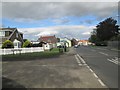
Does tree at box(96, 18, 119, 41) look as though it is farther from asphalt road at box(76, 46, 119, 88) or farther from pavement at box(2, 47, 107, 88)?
pavement at box(2, 47, 107, 88)

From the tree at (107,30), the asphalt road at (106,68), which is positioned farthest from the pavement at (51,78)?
the tree at (107,30)

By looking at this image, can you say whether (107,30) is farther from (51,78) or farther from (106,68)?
(51,78)

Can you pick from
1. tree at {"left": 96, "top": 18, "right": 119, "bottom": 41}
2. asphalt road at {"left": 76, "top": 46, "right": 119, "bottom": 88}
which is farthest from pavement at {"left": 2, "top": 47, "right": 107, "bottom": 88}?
tree at {"left": 96, "top": 18, "right": 119, "bottom": 41}

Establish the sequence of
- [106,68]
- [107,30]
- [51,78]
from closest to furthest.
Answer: [51,78] < [106,68] < [107,30]

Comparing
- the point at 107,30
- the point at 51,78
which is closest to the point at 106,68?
the point at 51,78

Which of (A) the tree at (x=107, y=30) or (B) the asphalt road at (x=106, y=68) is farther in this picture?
(A) the tree at (x=107, y=30)

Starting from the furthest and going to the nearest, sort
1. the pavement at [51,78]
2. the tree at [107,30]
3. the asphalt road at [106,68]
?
the tree at [107,30]
the asphalt road at [106,68]
the pavement at [51,78]

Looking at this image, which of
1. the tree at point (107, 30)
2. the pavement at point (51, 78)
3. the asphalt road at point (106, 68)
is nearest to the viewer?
the pavement at point (51, 78)

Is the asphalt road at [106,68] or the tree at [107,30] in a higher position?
the tree at [107,30]

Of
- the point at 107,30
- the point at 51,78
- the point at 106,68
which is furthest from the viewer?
the point at 107,30

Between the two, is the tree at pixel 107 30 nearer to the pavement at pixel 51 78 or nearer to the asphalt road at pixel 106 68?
the asphalt road at pixel 106 68

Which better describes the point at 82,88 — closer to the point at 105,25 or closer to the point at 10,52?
the point at 10,52

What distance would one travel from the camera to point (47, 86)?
10.9 meters

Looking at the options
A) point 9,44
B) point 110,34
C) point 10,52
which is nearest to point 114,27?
point 110,34
